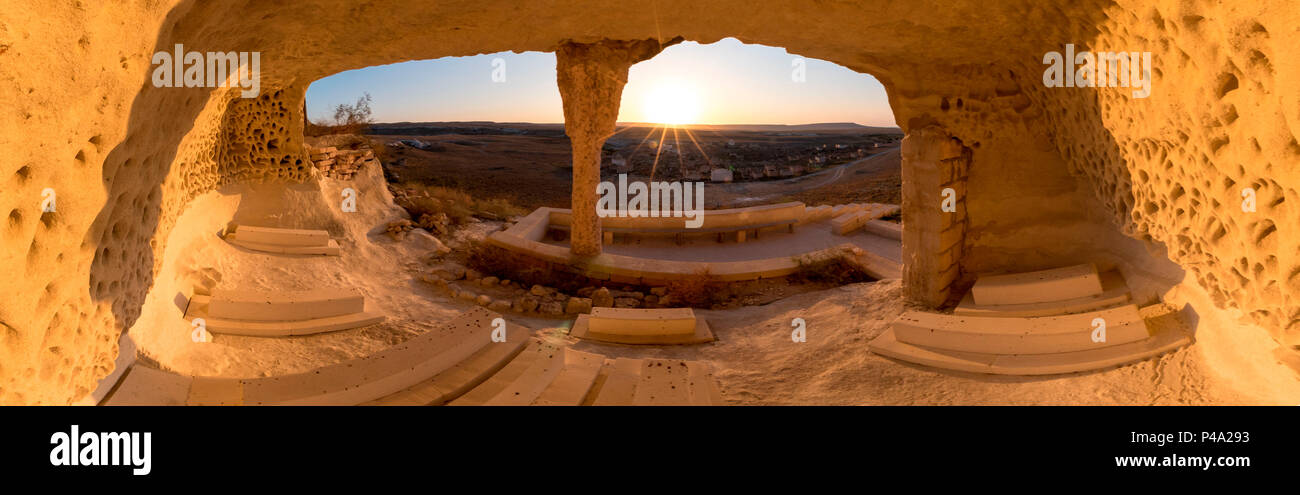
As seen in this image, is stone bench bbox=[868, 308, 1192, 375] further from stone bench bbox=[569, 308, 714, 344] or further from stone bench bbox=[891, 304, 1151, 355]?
stone bench bbox=[569, 308, 714, 344]

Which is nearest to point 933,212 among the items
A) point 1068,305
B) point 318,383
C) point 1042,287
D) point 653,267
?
point 1042,287

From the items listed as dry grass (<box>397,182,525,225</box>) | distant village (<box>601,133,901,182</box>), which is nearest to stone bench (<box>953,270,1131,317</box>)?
dry grass (<box>397,182,525,225</box>)

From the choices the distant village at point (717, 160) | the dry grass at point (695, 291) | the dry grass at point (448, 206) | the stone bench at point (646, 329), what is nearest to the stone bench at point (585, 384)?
the stone bench at point (646, 329)

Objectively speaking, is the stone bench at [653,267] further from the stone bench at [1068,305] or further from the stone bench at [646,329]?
the stone bench at [1068,305]

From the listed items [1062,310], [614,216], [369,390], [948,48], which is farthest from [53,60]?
[614,216]

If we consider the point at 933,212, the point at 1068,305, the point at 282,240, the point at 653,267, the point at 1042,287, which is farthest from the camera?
the point at 653,267

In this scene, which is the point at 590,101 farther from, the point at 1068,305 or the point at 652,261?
the point at 1068,305

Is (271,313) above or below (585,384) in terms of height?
above
